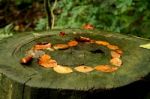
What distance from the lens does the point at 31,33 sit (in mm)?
3566

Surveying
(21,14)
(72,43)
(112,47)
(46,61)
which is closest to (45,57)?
(46,61)

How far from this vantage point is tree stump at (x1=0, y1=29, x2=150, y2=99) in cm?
262

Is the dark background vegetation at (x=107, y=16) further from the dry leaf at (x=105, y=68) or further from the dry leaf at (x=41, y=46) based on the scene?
the dry leaf at (x=105, y=68)

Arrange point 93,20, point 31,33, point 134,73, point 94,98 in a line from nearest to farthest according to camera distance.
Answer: point 94,98 → point 134,73 → point 31,33 → point 93,20

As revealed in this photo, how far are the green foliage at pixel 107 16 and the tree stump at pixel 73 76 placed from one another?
4.87 feet

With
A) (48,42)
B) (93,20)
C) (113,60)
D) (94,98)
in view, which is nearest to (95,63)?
(113,60)

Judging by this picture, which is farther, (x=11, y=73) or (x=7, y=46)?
(x=7, y=46)

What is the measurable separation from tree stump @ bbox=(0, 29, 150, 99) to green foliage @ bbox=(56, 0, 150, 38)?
1.48m

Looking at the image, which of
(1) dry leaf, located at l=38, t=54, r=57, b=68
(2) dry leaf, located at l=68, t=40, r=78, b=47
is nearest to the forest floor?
(2) dry leaf, located at l=68, t=40, r=78, b=47

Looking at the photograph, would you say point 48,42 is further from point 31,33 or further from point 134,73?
point 134,73

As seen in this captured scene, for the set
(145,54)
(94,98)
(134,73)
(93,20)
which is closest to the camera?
(94,98)

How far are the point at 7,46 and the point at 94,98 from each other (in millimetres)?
1064

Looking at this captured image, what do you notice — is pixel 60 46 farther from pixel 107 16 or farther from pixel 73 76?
pixel 107 16

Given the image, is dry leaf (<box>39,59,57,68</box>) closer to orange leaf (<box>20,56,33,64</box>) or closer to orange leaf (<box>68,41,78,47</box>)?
orange leaf (<box>20,56,33,64</box>)
